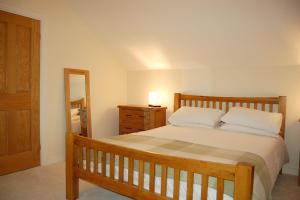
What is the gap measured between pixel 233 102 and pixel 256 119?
2.05ft

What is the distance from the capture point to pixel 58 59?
3.47 metres

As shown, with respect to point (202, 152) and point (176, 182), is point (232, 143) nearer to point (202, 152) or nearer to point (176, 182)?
point (202, 152)

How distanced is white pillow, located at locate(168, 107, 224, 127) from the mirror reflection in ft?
4.68

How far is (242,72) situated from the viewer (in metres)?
3.45

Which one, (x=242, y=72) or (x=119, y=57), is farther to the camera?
(x=119, y=57)

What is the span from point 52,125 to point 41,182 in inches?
36.0

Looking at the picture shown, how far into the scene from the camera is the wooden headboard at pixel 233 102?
3.10m

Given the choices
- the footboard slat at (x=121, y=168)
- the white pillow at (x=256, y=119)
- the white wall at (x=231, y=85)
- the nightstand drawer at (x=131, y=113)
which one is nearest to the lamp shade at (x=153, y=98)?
the white wall at (x=231, y=85)

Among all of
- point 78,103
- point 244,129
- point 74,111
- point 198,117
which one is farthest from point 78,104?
point 244,129

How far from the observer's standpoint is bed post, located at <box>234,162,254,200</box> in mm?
1342

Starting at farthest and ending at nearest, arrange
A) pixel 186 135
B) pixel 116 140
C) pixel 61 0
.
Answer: pixel 61 0 → pixel 186 135 → pixel 116 140

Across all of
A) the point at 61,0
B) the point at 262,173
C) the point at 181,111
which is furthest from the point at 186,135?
the point at 61,0

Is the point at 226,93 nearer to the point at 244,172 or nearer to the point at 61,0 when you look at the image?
the point at 244,172

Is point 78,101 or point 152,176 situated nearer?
point 152,176
